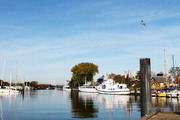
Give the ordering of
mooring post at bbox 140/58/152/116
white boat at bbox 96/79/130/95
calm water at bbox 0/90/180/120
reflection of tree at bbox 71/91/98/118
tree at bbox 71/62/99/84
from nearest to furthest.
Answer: mooring post at bbox 140/58/152/116 → calm water at bbox 0/90/180/120 → reflection of tree at bbox 71/91/98/118 → white boat at bbox 96/79/130/95 → tree at bbox 71/62/99/84

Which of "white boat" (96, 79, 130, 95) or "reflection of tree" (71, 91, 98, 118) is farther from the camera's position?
"white boat" (96, 79, 130, 95)

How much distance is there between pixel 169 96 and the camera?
56.7 metres

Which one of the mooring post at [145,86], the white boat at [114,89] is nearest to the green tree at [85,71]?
the white boat at [114,89]

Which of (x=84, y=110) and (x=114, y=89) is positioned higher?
(x=114, y=89)

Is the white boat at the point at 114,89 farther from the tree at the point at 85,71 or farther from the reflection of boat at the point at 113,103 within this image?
the tree at the point at 85,71

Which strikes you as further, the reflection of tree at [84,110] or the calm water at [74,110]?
the reflection of tree at [84,110]

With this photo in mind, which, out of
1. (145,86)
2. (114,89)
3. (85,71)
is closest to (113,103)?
(145,86)

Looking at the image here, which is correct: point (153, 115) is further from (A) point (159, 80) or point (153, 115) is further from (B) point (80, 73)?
(B) point (80, 73)

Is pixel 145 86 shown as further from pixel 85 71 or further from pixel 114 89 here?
pixel 85 71

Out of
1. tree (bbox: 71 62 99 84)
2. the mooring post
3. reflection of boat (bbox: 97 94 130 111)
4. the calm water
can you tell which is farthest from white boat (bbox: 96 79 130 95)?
the mooring post

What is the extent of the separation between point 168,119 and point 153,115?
975 millimetres

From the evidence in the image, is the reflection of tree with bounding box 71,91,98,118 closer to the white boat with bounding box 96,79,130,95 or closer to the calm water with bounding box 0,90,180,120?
the calm water with bounding box 0,90,180,120

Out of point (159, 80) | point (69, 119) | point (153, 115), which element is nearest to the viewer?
point (153, 115)

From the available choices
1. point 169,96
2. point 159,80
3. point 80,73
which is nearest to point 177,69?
point 159,80
